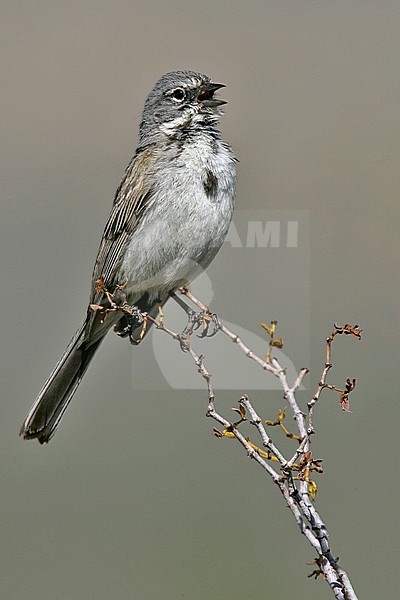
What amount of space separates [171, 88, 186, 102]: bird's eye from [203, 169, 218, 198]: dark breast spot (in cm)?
31

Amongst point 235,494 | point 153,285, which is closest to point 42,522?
point 235,494

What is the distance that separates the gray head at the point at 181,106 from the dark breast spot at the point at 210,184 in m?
0.18

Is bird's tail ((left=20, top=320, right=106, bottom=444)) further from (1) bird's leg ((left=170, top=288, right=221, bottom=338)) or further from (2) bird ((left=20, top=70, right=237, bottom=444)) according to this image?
(1) bird's leg ((left=170, top=288, right=221, bottom=338))

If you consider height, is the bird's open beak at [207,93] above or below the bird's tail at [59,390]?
above

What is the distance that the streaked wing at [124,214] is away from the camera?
3416 mm

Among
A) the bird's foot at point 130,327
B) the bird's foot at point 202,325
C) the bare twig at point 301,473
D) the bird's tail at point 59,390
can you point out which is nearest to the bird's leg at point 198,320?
the bird's foot at point 202,325

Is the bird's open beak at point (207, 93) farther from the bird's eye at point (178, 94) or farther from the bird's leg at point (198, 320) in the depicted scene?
the bird's leg at point (198, 320)

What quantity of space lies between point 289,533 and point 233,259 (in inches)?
59.2

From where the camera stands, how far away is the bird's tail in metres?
3.19

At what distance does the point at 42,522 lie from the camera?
21.4 feet

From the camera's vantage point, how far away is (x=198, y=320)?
312 cm

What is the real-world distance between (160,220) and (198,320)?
1.26ft
